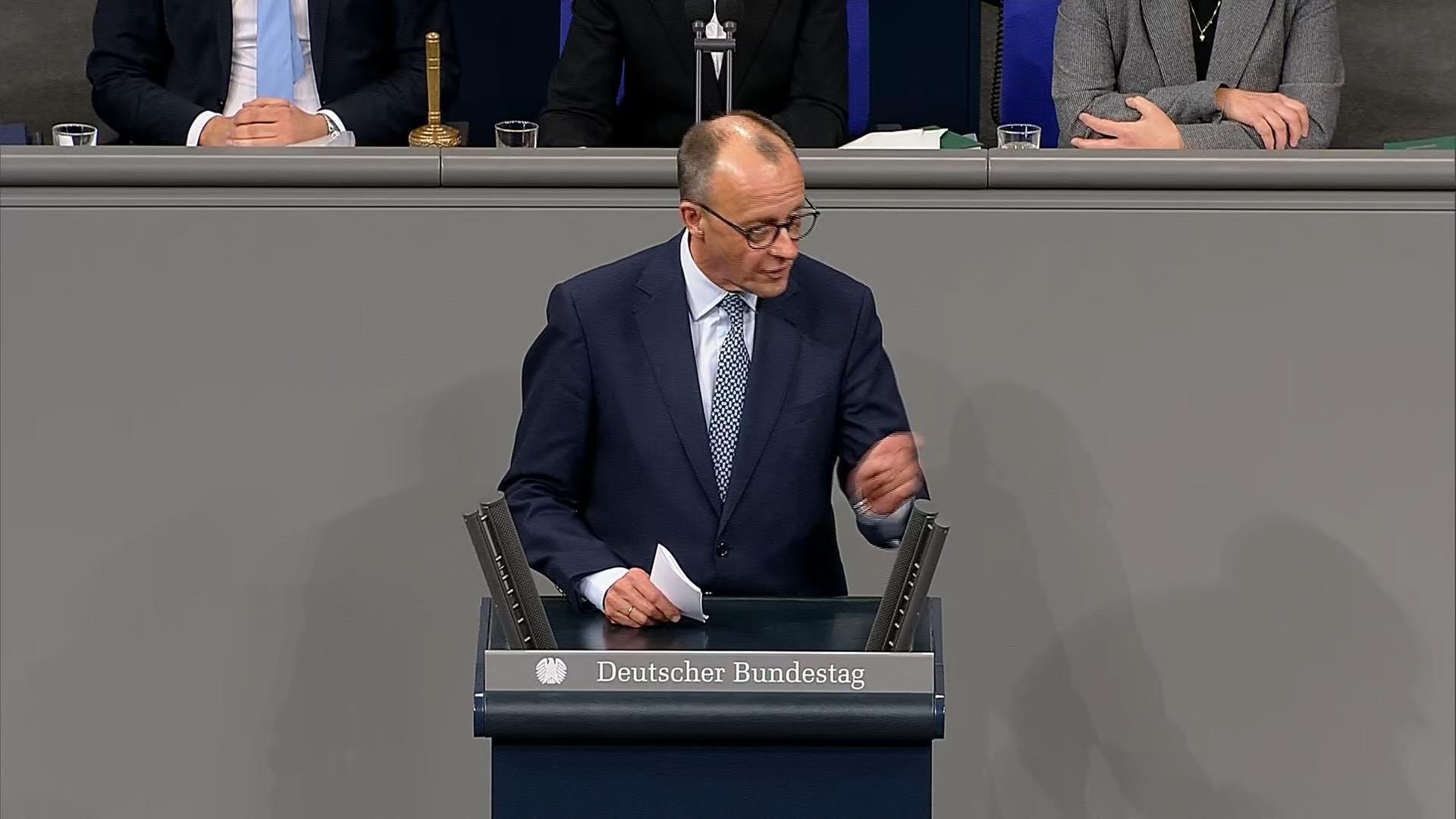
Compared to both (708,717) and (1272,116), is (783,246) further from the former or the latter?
(1272,116)

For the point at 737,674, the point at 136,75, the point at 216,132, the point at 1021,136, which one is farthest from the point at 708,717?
the point at 136,75

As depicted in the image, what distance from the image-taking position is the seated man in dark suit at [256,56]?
4059mm

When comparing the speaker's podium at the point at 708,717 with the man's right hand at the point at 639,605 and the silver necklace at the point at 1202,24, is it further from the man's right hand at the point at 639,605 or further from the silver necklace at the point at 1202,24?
the silver necklace at the point at 1202,24

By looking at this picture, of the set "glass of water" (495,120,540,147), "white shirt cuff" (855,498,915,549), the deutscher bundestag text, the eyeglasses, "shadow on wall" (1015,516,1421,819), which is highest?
"glass of water" (495,120,540,147)

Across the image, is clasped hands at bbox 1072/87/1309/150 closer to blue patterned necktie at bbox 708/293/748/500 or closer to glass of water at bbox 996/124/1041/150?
glass of water at bbox 996/124/1041/150

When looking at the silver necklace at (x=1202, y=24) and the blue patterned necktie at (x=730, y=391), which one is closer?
the blue patterned necktie at (x=730, y=391)

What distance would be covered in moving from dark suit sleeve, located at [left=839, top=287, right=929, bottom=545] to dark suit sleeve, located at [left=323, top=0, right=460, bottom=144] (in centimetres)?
148

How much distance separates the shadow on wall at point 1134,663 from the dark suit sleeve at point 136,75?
180 centimetres

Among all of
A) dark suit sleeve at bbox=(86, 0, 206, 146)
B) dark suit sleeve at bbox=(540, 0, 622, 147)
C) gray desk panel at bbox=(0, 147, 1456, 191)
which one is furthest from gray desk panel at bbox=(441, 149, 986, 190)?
dark suit sleeve at bbox=(86, 0, 206, 146)

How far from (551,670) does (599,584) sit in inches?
12.1

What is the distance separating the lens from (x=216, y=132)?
3.69m

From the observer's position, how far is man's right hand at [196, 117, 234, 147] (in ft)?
12.0

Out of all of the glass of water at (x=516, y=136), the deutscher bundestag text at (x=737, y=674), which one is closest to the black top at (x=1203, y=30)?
the glass of water at (x=516, y=136)

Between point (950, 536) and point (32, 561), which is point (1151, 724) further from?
point (32, 561)
